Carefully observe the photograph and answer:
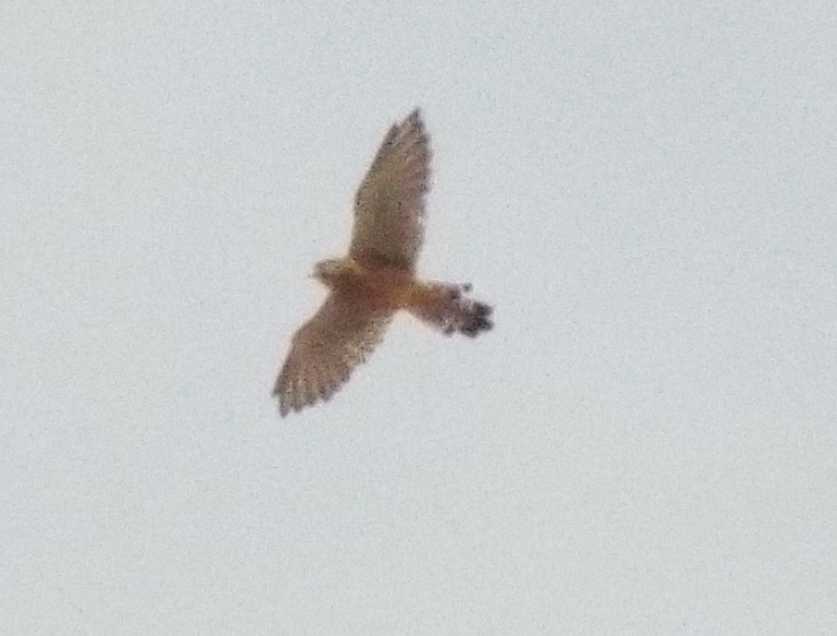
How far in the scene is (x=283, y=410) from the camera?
31484mm

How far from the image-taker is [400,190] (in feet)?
102

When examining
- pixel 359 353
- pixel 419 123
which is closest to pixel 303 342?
pixel 359 353

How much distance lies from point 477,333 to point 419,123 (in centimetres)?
243

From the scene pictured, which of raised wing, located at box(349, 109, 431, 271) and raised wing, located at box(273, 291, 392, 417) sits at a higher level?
raised wing, located at box(349, 109, 431, 271)

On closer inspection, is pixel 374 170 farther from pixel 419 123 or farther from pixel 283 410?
pixel 283 410

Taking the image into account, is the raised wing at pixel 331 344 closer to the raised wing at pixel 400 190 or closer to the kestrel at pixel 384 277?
the kestrel at pixel 384 277

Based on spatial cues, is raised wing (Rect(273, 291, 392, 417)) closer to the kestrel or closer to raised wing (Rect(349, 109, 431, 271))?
the kestrel

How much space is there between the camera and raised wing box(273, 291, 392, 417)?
31625mm

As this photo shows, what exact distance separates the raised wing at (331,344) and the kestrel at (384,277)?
0.04ft

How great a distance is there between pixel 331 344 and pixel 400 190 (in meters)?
1.98

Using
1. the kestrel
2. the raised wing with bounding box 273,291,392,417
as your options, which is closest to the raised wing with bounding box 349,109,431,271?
the kestrel

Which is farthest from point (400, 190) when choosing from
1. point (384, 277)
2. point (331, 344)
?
point (331, 344)

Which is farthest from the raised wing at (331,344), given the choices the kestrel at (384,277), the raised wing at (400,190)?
the raised wing at (400,190)

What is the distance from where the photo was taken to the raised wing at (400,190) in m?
31.2
